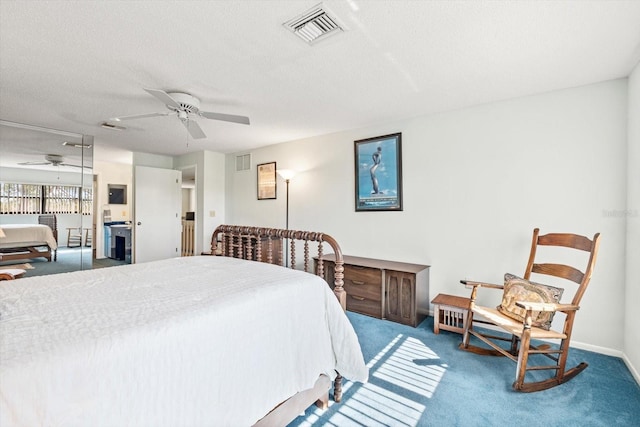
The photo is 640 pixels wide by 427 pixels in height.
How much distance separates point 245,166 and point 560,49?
4.60 metres

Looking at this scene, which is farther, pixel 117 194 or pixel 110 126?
pixel 117 194

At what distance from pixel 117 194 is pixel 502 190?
8.30 metres

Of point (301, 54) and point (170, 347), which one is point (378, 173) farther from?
point (170, 347)

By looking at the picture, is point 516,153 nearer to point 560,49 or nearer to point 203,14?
point 560,49

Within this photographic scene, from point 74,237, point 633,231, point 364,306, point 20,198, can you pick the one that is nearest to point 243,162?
point 74,237

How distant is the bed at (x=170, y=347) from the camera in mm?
839

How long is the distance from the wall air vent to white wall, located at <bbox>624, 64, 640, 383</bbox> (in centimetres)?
487

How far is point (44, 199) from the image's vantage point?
4.05 m

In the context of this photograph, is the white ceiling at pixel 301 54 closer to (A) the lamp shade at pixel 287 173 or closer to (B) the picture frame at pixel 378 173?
(B) the picture frame at pixel 378 173

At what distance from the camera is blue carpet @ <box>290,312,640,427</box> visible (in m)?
1.72

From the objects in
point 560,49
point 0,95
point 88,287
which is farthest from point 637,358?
point 0,95

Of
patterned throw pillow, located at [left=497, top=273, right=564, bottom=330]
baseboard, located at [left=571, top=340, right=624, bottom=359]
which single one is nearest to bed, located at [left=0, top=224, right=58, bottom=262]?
patterned throw pillow, located at [left=497, top=273, right=564, bottom=330]

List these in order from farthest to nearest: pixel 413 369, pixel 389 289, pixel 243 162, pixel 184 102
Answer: pixel 243 162
pixel 389 289
pixel 184 102
pixel 413 369

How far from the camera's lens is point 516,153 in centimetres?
293
